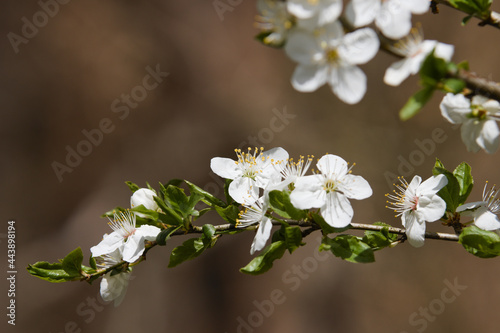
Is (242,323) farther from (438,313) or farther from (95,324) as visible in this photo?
(438,313)

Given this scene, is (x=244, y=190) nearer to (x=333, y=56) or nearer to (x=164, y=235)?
(x=164, y=235)

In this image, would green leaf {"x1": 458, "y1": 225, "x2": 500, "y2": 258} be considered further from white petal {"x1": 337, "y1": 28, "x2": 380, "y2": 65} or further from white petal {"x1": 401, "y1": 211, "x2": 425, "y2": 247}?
white petal {"x1": 337, "y1": 28, "x2": 380, "y2": 65}

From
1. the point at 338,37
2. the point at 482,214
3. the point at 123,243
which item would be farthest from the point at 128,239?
the point at 482,214

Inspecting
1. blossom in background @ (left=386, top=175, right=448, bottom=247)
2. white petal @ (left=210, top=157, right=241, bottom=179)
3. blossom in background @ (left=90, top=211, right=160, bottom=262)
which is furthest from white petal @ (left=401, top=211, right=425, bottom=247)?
blossom in background @ (left=90, top=211, right=160, bottom=262)

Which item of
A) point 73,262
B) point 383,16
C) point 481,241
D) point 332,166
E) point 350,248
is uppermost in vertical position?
point 383,16

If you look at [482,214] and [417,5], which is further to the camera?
[482,214]

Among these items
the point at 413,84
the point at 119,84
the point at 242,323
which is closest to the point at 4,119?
the point at 119,84
